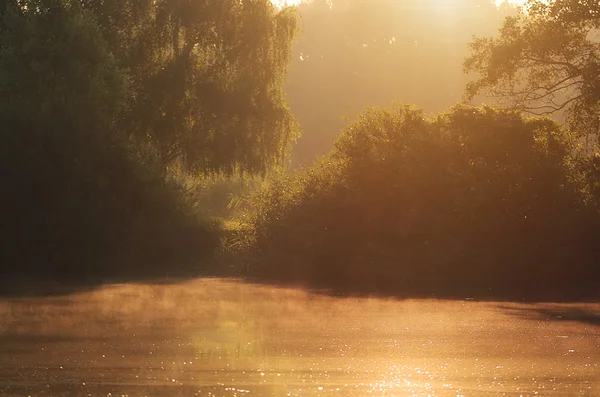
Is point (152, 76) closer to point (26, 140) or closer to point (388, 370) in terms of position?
point (26, 140)

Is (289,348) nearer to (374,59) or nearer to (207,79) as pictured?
(207,79)

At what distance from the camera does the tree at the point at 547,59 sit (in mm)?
28156

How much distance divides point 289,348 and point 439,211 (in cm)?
1582

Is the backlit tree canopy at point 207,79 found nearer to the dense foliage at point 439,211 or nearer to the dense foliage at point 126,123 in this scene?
the dense foliage at point 126,123

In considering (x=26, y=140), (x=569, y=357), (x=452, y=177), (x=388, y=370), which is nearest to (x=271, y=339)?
Result: (x=388, y=370)

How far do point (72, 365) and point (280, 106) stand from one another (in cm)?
3046

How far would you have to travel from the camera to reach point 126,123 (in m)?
38.0

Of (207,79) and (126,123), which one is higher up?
(207,79)

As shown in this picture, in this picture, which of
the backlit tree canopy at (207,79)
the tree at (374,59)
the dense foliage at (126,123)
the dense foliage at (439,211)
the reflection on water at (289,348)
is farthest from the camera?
the tree at (374,59)

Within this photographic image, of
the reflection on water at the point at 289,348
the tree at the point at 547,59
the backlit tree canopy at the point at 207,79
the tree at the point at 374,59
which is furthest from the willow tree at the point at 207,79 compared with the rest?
the tree at the point at 374,59

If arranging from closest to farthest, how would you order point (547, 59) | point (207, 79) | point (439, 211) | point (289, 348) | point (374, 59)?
point (289, 348) → point (439, 211) → point (547, 59) → point (207, 79) → point (374, 59)

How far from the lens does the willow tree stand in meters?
38.7

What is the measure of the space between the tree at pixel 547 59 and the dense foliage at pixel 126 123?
10607 millimetres

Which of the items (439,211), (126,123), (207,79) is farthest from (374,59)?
(439,211)
